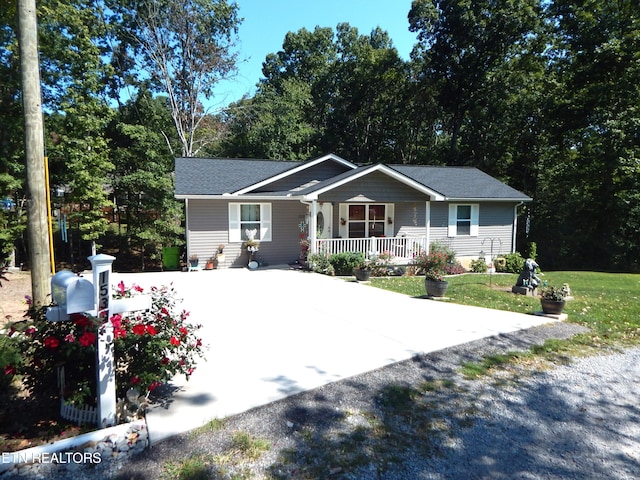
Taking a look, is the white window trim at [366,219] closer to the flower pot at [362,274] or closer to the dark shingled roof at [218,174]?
the dark shingled roof at [218,174]

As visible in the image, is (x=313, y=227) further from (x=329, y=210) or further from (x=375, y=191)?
(x=375, y=191)

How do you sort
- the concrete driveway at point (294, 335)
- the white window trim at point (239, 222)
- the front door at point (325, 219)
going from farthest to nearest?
the front door at point (325, 219), the white window trim at point (239, 222), the concrete driveway at point (294, 335)

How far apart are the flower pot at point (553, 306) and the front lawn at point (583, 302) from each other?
0.26 m

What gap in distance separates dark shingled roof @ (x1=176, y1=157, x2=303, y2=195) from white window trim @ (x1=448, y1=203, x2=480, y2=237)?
7.10 m

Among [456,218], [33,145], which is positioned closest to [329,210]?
[456,218]

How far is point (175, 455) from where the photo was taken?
2.84 m

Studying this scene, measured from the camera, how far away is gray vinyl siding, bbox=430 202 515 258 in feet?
54.6

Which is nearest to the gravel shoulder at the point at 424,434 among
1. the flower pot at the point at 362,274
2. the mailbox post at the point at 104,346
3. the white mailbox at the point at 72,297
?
the mailbox post at the point at 104,346

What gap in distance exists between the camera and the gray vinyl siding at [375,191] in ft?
45.9

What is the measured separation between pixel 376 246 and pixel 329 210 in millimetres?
2601

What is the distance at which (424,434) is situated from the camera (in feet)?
10.6

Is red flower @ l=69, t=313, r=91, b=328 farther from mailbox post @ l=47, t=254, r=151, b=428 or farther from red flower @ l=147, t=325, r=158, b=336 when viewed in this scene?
red flower @ l=147, t=325, r=158, b=336

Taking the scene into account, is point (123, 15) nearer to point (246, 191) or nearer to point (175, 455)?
point (246, 191)

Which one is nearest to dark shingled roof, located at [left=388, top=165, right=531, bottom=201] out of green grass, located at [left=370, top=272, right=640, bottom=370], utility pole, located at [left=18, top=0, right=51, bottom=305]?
green grass, located at [left=370, top=272, right=640, bottom=370]
